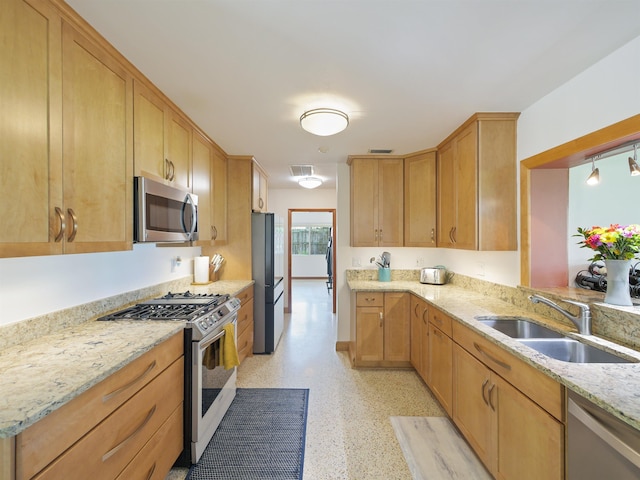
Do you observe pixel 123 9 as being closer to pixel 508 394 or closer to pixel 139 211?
pixel 139 211

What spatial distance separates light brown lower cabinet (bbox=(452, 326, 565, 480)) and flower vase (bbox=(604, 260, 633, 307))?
74 cm

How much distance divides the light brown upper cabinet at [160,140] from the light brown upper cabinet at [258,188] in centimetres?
117

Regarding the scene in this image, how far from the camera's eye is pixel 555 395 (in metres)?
1.27

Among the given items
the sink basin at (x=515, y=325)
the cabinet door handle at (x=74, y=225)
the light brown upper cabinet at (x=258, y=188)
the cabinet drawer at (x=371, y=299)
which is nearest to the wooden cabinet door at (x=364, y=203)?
the cabinet drawer at (x=371, y=299)

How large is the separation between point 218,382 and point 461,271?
2639mm

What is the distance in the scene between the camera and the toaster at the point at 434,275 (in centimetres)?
354

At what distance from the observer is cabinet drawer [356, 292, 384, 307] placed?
3.28 metres

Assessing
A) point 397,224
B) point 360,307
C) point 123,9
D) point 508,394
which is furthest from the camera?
point 397,224

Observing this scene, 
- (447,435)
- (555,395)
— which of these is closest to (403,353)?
(447,435)

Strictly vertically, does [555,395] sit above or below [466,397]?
above

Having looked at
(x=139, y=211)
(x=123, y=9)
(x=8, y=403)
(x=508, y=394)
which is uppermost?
(x=123, y=9)

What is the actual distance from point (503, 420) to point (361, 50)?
208 cm

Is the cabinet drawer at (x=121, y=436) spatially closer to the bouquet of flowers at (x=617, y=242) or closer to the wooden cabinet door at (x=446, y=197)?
the bouquet of flowers at (x=617, y=242)

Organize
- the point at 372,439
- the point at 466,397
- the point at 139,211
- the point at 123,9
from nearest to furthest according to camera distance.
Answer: the point at 123,9 < the point at 139,211 < the point at 466,397 < the point at 372,439
